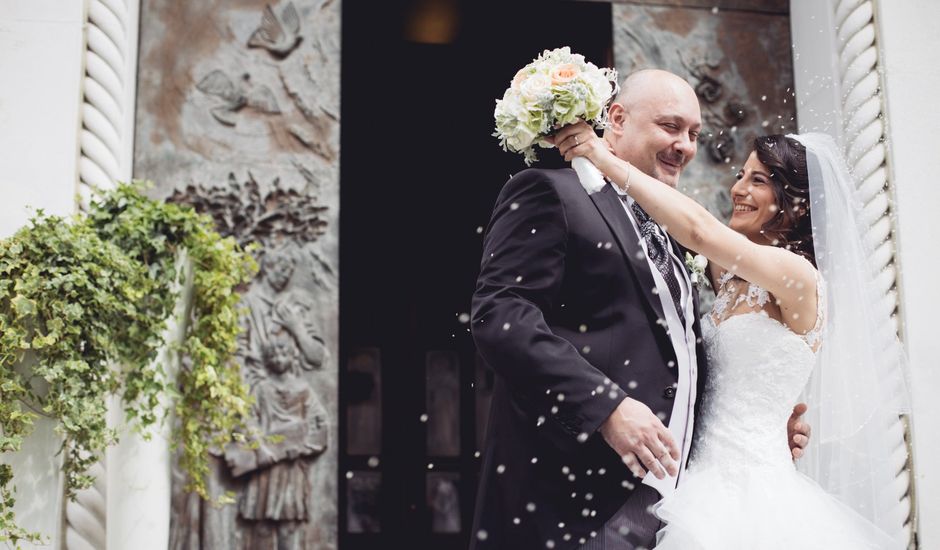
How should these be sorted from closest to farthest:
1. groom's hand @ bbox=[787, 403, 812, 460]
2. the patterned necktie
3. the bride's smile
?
the patterned necktie, groom's hand @ bbox=[787, 403, 812, 460], the bride's smile

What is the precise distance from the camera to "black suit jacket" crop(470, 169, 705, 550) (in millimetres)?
2572

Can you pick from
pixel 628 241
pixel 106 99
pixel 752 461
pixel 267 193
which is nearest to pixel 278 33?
pixel 267 193

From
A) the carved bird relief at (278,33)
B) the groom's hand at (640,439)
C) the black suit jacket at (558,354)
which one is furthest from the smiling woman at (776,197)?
the carved bird relief at (278,33)

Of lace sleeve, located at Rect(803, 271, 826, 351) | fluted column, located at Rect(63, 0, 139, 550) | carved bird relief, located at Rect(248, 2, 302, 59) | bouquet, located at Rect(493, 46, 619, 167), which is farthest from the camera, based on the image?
carved bird relief, located at Rect(248, 2, 302, 59)

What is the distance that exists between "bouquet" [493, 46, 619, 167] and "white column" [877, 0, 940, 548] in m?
3.14

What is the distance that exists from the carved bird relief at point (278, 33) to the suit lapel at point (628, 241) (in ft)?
9.95

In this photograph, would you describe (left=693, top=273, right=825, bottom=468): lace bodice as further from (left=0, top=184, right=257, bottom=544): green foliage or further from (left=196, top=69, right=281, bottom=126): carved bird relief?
(left=196, top=69, right=281, bottom=126): carved bird relief

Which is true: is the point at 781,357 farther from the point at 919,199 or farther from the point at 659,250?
the point at 919,199

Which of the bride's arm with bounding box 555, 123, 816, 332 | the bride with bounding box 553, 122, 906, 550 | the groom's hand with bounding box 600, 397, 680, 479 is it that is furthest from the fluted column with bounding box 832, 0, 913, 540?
the groom's hand with bounding box 600, 397, 680, 479

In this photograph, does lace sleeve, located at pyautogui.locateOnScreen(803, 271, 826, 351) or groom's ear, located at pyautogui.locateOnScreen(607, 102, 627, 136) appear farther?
groom's ear, located at pyautogui.locateOnScreen(607, 102, 627, 136)

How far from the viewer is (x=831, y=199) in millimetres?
3230

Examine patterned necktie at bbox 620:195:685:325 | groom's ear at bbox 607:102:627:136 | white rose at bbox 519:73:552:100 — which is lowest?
patterned necktie at bbox 620:195:685:325

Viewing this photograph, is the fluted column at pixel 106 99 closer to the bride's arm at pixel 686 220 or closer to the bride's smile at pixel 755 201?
the bride's arm at pixel 686 220

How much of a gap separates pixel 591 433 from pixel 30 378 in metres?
2.35
